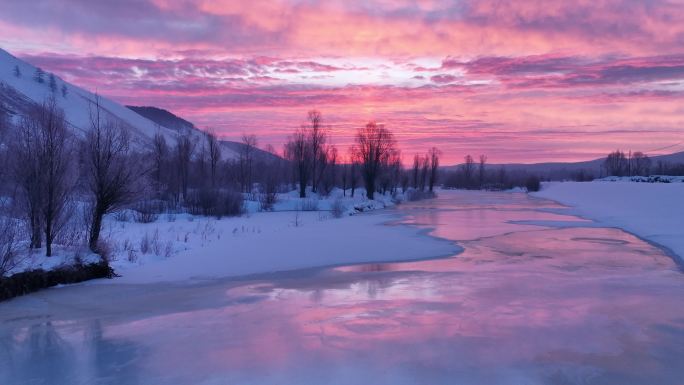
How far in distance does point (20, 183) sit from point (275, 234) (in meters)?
10.9

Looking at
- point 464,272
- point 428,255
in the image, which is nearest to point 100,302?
point 464,272

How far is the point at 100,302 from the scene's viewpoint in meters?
9.38

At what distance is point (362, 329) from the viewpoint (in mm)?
7484

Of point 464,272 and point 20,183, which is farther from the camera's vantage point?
point 464,272

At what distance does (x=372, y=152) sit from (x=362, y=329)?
4738 centimetres

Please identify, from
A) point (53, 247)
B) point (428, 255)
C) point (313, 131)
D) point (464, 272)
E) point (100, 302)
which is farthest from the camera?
point (313, 131)

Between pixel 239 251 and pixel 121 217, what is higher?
pixel 121 217

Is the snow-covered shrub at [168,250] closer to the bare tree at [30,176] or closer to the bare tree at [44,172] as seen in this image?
the bare tree at [44,172]

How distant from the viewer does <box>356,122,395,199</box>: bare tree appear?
5406 centimetres

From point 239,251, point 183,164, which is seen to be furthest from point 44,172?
point 183,164

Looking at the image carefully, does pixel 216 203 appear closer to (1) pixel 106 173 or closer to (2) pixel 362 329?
(1) pixel 106 173

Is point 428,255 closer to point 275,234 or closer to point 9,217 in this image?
point 275,234

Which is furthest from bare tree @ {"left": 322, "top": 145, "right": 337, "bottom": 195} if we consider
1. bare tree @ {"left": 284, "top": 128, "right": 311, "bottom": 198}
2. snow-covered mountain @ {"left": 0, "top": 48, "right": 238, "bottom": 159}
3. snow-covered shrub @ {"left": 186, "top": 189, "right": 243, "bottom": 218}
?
snow-covered mountain @ {"left": 0, "top": 48, "right": 238, "bottom": 159}

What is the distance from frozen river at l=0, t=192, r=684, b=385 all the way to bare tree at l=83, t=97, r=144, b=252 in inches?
96.7
